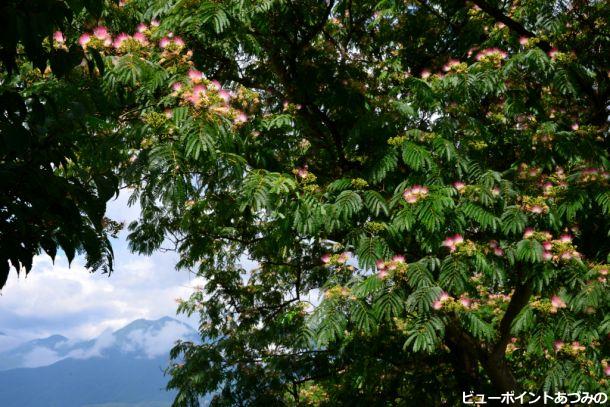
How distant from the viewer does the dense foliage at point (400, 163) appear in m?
4.61

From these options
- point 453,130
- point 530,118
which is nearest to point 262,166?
point 453,130

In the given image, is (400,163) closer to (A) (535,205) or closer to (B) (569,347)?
(A) (535,205)

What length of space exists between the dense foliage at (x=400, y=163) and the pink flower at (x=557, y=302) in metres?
0.02

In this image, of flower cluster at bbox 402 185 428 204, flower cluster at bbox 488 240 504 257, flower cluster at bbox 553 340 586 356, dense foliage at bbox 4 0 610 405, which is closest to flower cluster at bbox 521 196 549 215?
dense foliage at bbox 4 0 610 405

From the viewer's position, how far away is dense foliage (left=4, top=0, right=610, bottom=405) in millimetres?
4613

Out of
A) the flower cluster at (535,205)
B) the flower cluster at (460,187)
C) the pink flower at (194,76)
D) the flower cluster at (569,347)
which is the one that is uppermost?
the pink flower at (194,76)

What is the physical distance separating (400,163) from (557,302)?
6.90 feet

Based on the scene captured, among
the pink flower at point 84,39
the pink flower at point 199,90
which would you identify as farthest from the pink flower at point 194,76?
the pink flower at point 84,39

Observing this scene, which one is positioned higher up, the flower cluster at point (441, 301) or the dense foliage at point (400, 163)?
the dense foliage at point (400, 163)

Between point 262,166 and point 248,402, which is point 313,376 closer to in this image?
point 248,402

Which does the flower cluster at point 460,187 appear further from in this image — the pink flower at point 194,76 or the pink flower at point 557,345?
the pink flower at point 194,76

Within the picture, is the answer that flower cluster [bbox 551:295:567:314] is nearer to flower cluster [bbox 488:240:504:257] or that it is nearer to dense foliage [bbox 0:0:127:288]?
flower cluster [bbox 488:240:504:257]

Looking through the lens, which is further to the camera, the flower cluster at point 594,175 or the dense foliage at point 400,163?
the flower cluster at point 594,175

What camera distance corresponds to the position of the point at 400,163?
605cm
